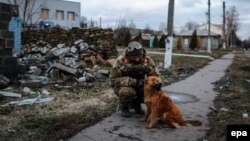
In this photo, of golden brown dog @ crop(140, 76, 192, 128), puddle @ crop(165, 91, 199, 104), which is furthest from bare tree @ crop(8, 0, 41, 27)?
golden brown dog @ crop(140, 76, 192, 128)

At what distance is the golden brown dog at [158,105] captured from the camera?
6.52 meters

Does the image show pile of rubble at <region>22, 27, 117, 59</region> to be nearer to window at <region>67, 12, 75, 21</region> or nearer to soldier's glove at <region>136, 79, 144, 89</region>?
soldier's glove at <region>136, 79, 144, 89</region>

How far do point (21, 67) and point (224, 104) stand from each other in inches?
234

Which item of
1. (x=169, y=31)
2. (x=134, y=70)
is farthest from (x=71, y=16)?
(x=134, y=70)

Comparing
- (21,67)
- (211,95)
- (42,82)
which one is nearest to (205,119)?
(211,95)

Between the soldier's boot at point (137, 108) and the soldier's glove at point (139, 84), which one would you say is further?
the soldier's boot at point (137, 108)

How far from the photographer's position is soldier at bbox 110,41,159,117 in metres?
7.12

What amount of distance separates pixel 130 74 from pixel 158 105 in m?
1.02

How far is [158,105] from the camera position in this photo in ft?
21.3

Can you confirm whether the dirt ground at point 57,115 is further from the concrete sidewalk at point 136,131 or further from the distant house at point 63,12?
the distant house at point 63,12

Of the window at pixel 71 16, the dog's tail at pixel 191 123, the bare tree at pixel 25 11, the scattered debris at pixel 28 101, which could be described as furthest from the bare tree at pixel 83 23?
the dog's tail at pixel 191 123

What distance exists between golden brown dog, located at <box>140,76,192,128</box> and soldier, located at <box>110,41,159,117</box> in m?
0.54

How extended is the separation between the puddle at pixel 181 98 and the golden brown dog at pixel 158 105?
2795mm

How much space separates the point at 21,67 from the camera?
1181cm
